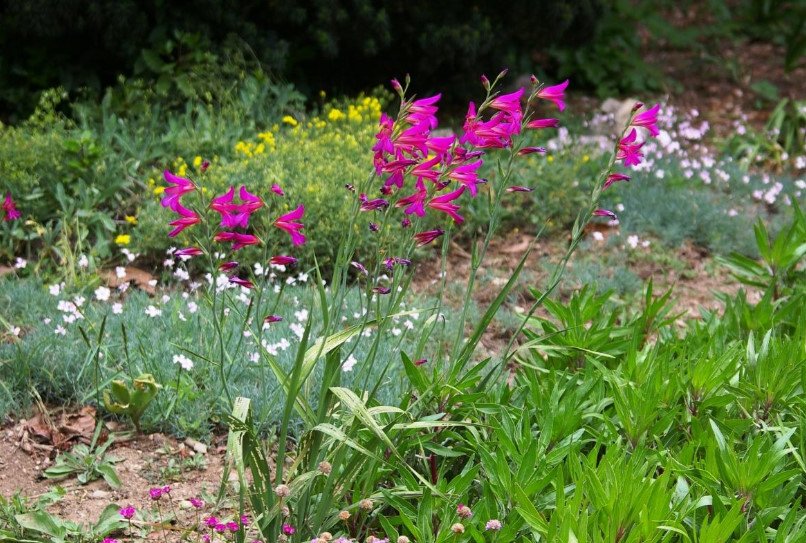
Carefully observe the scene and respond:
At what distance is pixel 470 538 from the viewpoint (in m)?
2.39

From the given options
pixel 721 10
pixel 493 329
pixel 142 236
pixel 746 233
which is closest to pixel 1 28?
pixel 142 236

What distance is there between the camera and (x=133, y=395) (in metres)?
3.01

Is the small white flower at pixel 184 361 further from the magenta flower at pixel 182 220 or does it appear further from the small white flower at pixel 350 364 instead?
the magenta flower at pixel 182 220

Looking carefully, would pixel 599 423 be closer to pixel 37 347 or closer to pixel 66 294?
pixel 37 347

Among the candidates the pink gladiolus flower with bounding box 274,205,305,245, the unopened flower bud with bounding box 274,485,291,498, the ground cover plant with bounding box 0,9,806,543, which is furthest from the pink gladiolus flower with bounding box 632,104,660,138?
the unopened flower bud with bounding box 274,485,291,498

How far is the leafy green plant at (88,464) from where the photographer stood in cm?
292

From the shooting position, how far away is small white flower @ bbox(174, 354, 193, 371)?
3090 millimetres

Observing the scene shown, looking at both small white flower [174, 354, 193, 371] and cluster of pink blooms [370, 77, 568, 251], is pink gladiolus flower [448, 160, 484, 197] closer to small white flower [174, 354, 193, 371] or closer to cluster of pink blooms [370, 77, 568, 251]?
cluster of pink blooms [370, 77, 568, 251]

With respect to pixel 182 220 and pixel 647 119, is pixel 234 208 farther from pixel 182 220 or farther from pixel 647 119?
pixel 647 119

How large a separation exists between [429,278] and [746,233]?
182cm

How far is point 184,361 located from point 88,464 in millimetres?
428

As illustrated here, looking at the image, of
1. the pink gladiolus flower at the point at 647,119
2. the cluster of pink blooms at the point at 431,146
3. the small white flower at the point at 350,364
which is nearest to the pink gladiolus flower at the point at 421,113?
the cluster of pink blooms at the point at 431,146

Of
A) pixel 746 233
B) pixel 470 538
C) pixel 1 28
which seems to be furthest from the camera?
pixel 1 28

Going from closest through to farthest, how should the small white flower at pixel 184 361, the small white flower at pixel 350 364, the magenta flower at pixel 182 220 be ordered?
the magenta flower at pixel 182 220 → the small white flower at pixel 184 361 → the small white flower at pixel 350 364
